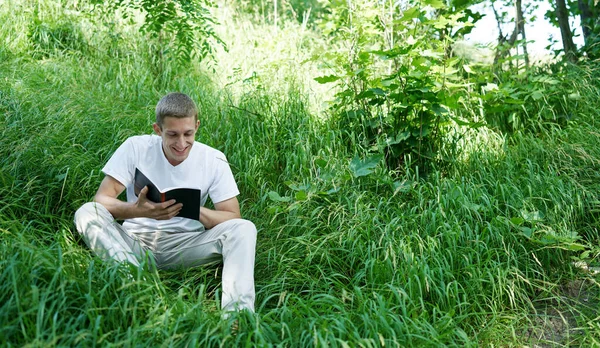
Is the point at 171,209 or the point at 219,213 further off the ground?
the point at 171,209

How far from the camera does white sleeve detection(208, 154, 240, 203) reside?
3234 mm

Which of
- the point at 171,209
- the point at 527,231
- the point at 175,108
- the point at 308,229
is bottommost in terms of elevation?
the point at 527,231

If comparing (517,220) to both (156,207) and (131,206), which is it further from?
(131,206)

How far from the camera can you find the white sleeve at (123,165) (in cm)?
307

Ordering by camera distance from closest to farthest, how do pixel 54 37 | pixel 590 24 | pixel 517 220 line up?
pixel 517 220 → pixel 590 24 → pixel 54 37

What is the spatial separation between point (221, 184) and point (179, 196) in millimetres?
478

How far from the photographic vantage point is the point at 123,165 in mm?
3104

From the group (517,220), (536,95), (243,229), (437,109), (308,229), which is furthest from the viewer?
(536,95)

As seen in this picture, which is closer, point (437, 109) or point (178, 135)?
point (178, 135)

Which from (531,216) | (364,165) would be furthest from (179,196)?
(531,216)

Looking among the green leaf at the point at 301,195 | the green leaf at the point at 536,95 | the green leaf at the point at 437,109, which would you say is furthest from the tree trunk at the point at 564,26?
the green leaf at the point at 301,195

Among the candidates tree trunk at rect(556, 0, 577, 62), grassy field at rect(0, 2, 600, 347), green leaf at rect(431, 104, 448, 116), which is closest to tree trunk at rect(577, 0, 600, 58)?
tree trunk at rect(556, 0, 577, 62)

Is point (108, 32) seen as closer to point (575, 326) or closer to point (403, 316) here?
point (403, 316)

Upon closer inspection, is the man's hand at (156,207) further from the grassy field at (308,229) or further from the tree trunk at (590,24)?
the tree trunk at (590,24)
